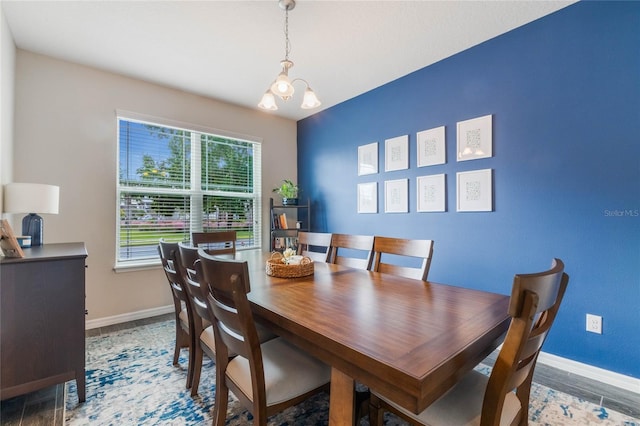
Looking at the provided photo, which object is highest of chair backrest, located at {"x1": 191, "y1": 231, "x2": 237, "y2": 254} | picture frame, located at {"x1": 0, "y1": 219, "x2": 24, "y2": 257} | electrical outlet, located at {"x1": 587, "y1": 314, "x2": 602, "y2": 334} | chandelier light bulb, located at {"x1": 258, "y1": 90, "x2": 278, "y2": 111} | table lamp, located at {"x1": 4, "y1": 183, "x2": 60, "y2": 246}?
chandelier light bulb, located at {"x1": 258, "y1": 90, "x2": 278, "y2": 111}

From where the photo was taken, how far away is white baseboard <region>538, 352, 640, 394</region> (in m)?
1.82

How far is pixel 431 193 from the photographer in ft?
9.33

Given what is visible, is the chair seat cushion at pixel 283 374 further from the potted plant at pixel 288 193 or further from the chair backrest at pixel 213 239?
the potted plant at pixel 288 193

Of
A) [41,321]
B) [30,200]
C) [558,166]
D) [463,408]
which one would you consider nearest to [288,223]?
[30,200]

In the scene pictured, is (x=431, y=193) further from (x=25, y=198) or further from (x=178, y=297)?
(x=25, y=198)

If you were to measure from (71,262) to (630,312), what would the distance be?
3.52 m

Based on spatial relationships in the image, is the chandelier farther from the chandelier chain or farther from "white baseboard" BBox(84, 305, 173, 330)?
"white baseboard" BBox(84, 305, 173, 330)

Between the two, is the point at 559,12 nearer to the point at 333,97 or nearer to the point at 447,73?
the point at 447,73

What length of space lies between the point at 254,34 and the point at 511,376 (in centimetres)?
272

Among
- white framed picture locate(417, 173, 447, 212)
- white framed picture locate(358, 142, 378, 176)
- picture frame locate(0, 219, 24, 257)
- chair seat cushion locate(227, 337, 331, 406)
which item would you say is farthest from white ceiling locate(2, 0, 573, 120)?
chair seat cushion locate(227, 337, 331, 406)

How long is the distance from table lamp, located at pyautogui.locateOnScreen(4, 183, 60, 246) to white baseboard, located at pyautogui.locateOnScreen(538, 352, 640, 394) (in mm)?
3878

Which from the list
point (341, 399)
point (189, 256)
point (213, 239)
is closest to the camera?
point (341, 399)

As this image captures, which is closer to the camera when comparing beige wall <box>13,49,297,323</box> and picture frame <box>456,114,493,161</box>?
picture frame <box>456,114,493,161</box>

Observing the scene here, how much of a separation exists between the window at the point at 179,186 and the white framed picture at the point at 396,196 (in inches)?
74.3
